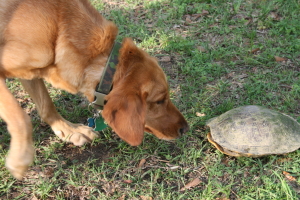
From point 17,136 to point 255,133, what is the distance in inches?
89.2

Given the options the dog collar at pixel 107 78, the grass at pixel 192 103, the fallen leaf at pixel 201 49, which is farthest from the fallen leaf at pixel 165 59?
the dog collar at pixel 107 78

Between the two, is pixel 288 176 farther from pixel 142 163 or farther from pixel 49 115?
pixel 49 115

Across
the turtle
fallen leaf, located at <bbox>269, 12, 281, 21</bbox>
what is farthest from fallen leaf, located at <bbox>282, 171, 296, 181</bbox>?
fallen leaf, located at <bbox>269, 12, 281, 21</bbox>

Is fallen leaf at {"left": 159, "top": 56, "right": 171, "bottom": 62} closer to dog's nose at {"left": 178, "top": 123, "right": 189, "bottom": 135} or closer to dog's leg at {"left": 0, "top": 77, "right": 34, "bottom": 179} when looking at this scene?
dog's nose at {"left": 178, "top": 123, "right": 189, "bottom": 135}

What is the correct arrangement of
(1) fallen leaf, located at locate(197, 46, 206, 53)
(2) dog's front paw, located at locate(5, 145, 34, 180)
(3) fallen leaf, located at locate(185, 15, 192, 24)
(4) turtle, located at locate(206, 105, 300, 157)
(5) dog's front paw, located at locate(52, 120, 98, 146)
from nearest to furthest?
1. (2) dog's front paw, located at locate(5, 145, 34, 180)
2. (4) turtle, located at locate(206, 105, 300, 157)
3. (5) dog's front paw, located at locate(52, 120, 98, 146)
4. (1) fallen leaf, located at locate(197, 46, 206, 53)
5. (3) fallen leaf, located at locate(185, 15, 192, 24)

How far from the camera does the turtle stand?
318 centimetres

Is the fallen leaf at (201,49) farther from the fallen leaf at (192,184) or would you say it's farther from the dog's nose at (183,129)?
the fallen leaf at (192,184)

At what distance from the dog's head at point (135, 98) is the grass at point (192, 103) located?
533mm

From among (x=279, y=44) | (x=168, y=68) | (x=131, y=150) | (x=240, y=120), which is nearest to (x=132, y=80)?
(x=131, y=150)

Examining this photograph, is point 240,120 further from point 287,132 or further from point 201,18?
point 201,18

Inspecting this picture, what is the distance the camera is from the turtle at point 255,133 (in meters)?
3.18

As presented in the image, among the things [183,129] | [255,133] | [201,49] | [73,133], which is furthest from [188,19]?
[73,133]

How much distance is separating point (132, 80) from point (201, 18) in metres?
3.72

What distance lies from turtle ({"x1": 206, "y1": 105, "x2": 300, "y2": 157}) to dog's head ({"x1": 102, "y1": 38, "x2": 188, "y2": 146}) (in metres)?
0.60
